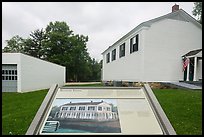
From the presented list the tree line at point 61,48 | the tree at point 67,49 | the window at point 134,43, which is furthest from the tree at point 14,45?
the window at point 134,43

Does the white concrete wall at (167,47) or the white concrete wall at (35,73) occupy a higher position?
the white concrete wall at (167,47)

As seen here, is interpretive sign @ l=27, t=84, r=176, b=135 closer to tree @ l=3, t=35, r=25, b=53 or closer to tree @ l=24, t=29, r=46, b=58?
tree @ l=24, t=29, r=46, b=58

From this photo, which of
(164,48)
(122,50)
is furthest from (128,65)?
(164,48)

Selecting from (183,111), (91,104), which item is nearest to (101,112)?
(91,104)

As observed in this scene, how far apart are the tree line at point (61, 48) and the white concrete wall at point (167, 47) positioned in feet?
97.9

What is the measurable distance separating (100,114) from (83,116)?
0.90ft

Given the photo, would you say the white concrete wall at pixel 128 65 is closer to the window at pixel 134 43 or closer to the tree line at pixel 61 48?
the window at pixel 134 43

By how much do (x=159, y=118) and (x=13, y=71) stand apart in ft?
63.0

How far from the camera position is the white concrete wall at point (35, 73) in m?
21.3

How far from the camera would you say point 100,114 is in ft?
12.2

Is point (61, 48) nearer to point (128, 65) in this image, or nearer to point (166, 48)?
point (128, 65)

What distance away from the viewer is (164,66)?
63.2 ft

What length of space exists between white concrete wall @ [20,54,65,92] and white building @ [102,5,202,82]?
948 centimetres

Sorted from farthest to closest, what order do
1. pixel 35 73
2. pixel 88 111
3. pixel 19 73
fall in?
pixel 35 73
pixel 19 73
pixel 88 111
